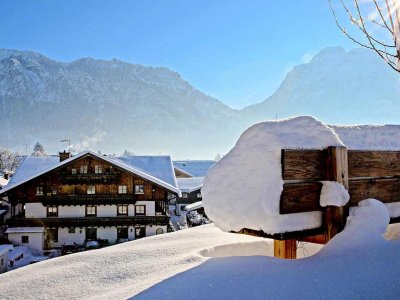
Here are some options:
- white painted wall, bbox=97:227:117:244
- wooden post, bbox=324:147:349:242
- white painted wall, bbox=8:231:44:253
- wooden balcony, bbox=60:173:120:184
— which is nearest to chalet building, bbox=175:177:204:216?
white painted wall, bbox=97:227:117:244

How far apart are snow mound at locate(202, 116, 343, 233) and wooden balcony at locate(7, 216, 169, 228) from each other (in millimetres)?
26456

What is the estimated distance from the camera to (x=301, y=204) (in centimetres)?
293

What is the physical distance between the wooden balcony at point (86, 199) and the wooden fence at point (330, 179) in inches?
1040

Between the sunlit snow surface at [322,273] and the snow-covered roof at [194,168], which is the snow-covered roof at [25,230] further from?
the snow-covered roof at [194,168]

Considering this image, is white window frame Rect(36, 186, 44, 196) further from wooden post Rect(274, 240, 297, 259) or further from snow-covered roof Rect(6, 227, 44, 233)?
wooden post Rect(274, 240, 297, 259)

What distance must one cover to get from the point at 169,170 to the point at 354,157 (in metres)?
30.2

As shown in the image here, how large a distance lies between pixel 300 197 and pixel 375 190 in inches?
39.8

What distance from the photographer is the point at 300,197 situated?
9.57ft

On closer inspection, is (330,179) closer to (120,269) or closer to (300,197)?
(300,197)

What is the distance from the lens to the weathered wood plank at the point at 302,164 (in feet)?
9.21

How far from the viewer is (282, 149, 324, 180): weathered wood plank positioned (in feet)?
9.21

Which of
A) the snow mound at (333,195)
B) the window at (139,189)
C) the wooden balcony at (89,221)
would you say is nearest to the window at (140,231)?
the wooden balcony at (89,221)

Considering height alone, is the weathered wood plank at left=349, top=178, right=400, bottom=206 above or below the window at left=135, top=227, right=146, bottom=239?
above

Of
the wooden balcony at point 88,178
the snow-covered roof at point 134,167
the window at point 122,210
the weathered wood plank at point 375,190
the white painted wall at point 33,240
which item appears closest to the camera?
the weathered wood plank at point 375,190
